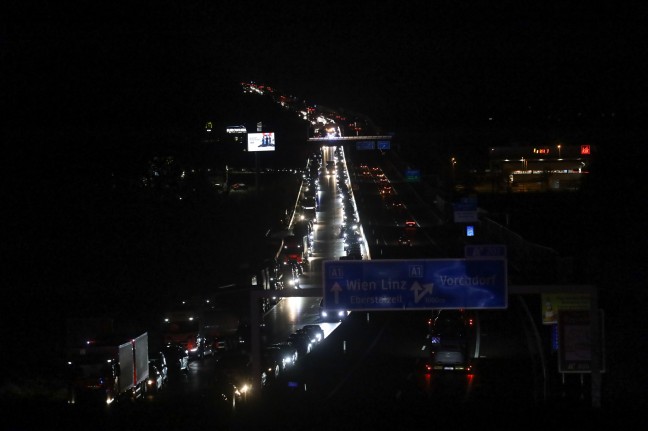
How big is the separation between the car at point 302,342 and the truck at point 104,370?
8.23 meters

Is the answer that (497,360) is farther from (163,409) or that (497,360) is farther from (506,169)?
(506,169)

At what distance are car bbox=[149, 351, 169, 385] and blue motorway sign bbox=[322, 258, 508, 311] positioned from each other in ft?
27.4

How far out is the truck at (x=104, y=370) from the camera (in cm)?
2196

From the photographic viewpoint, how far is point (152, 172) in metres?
58.2

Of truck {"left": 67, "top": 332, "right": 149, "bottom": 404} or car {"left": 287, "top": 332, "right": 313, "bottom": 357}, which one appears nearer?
truck {"left": 67, "top": 332, "right": 149, "bottom": 404}

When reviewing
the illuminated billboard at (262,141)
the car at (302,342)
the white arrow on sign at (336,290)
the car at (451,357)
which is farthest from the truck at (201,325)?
the illuminated billboard at (262,141)

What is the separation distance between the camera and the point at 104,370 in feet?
72.9

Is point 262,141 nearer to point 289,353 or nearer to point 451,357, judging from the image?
point 289,353

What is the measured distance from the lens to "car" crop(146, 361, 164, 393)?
25.6 meters

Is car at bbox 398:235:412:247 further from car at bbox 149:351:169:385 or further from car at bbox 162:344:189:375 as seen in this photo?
car at bbox 149:351:169:385

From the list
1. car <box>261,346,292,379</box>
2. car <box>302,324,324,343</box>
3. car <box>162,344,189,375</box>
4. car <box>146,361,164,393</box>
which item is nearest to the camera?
car <box>261,346,292,379</box>

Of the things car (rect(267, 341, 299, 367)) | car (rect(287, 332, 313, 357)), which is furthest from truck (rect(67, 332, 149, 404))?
car (rect(287, 332, 313, 357))

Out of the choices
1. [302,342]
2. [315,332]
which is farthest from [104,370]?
[315,332]

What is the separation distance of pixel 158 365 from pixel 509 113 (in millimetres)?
91419
